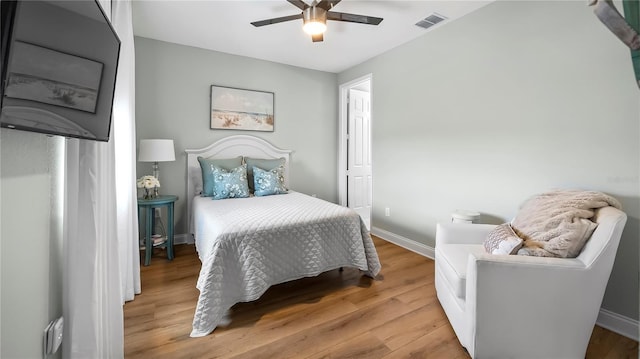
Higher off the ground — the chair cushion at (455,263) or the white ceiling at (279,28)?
the white ceiling at (279,28)

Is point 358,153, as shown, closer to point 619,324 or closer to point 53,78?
point 619,324

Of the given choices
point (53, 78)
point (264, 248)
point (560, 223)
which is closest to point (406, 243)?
point (560, 223)

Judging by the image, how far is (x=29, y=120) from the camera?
852mm

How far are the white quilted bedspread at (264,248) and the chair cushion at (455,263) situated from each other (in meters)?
0.69

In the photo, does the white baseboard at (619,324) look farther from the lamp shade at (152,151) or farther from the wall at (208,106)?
the lamp shade at (152,151)

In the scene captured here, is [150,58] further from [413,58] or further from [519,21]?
[519,21]

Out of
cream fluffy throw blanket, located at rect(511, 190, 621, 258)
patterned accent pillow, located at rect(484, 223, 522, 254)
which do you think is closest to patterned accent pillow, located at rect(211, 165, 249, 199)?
patterned accent pillow, located at rect(484, 223, 522, 254)

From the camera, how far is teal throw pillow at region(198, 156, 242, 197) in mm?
3387

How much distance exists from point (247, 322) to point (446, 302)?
139 centimetres

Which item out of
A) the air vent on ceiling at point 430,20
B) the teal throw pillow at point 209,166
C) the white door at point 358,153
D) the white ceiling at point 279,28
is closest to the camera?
the white ceiling at point 279,28

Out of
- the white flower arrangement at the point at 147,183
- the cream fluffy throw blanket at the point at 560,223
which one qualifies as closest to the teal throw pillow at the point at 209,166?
the white flower arrangement at the point at 147,183

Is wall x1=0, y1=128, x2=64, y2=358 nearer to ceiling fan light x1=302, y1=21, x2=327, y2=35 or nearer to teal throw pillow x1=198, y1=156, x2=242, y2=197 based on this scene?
ceiling fan light x1=302, y1=21, x2=327, y2=35

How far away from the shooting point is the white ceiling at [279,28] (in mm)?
2598

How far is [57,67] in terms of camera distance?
2.99 feet
